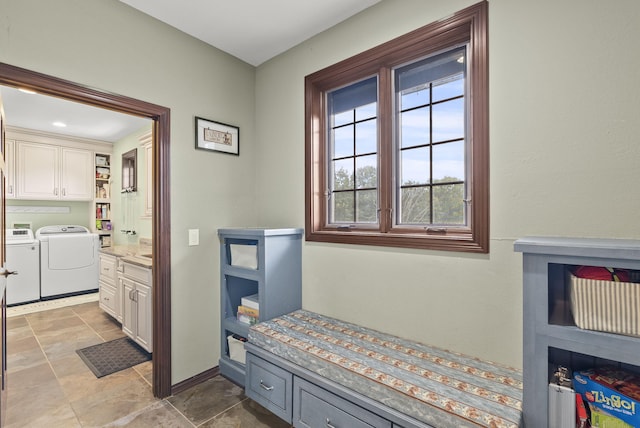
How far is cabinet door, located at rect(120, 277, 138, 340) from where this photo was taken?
290 cm

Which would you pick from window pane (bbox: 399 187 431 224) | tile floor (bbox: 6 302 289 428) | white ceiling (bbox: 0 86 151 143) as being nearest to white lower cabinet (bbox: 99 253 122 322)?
tile floor (bbox: 6 302 289 428)

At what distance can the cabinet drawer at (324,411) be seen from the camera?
1.36 m

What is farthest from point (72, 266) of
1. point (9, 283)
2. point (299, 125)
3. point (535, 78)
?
point (535, 78)

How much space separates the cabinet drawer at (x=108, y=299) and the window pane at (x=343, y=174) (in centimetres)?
296

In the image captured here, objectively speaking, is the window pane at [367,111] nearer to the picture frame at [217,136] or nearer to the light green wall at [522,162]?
the light green wall at [522,162]

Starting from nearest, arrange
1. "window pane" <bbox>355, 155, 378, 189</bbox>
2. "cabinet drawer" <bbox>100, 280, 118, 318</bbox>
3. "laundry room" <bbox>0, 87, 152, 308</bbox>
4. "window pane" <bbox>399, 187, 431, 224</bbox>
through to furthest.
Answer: "window pane" <bbox>399, 187, 431, 224</bbox> < "window pane" <bbox>355, 155, 378, 189</bbox> < "cabinet drawer" <bbox>100, 280, 118, 318</bbox> < "laundry room" <bbox>0, 87, 152, 308</bbox>

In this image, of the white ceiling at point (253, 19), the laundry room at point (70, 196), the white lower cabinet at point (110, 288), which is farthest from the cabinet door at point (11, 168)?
the white ceiling at point (253, 19)

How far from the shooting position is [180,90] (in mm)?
2236

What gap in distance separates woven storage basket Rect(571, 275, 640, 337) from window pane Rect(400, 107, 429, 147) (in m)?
1.10

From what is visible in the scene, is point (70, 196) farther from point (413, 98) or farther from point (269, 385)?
point (413, 98)

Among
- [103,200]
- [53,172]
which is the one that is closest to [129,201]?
[103,200]

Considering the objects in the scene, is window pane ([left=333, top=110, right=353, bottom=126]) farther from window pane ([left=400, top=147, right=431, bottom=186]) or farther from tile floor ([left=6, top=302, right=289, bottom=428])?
tile floor ([left=6, top=302, right=289, bottom=428])

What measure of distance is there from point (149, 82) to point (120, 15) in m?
0.41

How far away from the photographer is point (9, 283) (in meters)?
4.12
